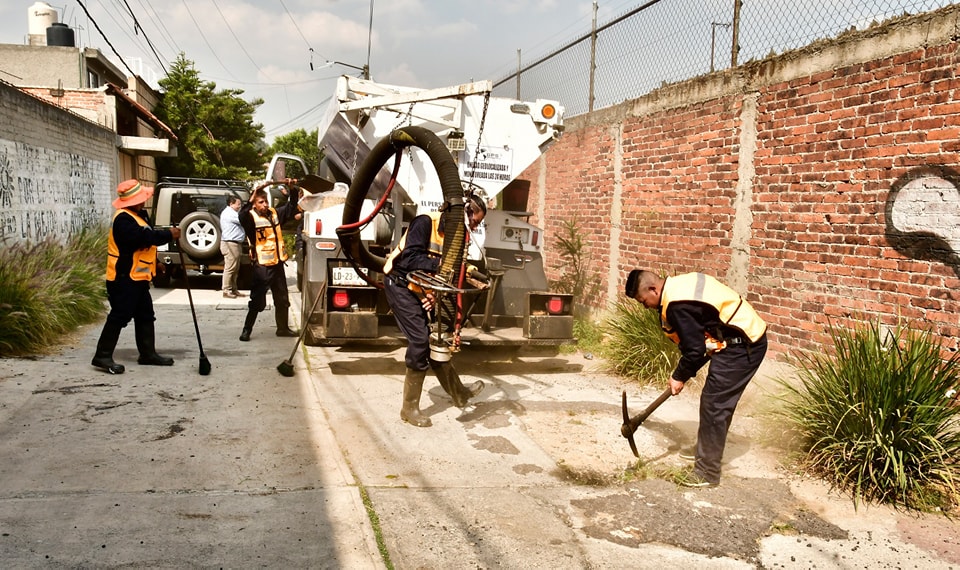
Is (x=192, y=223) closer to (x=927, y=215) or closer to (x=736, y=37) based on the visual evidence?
(x=736, y=37)

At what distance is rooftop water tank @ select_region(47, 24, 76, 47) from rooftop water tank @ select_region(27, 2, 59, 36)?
86cm

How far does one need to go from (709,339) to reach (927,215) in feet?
6.72

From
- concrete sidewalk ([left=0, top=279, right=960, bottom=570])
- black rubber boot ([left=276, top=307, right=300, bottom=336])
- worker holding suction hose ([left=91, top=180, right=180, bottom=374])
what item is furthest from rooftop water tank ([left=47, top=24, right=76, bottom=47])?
concrete sidewalk ([left=0, top=279, right=960, bottom=570])

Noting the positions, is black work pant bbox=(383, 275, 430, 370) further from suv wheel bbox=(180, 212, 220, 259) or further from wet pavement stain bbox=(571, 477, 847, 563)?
suv wheel bbox=(180, 212, 220, 259)

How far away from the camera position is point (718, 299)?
4.26 metres

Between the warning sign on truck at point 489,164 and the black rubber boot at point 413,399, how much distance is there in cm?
266

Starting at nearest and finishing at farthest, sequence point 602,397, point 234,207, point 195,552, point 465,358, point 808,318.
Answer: point 195,552 → point 808,318 → point 602,397 → point 465,358 → point 234,207

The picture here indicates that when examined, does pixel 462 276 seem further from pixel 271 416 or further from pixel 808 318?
pixel 808 318

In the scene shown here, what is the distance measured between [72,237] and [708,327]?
11.4 meters

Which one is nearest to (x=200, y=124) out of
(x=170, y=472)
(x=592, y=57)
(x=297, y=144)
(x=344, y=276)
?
(x=297, y=144)

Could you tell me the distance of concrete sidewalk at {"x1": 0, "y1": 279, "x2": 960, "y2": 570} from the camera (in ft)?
11.1

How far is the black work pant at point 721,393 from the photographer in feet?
14.3

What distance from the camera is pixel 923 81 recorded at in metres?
5.16

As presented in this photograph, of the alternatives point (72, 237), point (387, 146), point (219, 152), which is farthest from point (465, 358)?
point (219, 152)
